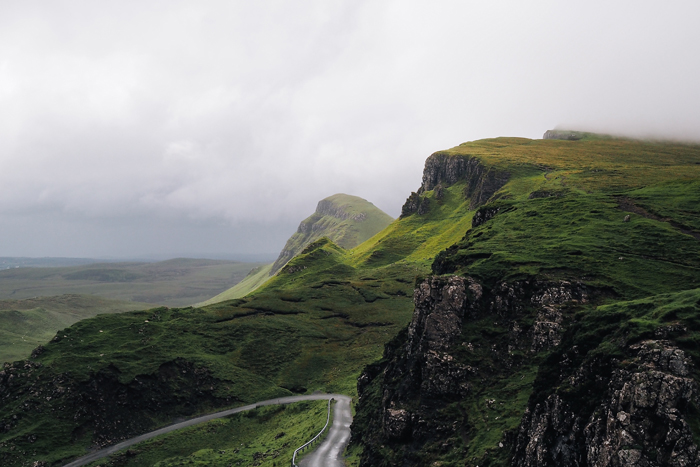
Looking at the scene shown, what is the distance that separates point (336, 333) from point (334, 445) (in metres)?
78.1

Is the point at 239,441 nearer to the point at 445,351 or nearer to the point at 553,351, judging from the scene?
the point at 445,351

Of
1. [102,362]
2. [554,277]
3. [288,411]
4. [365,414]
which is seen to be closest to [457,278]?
[554,277]

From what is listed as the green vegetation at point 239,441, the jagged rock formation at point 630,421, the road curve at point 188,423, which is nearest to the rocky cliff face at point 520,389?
the jagged rock formation at point 630,421

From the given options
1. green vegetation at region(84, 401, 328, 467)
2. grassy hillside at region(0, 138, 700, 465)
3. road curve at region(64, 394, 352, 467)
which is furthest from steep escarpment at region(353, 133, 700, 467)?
road curve at region(64, 394, 352, 467)

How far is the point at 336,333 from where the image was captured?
472 feet

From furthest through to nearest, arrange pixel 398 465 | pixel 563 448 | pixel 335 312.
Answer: pixel 335 312, pixel 398 465, pixel 563 448

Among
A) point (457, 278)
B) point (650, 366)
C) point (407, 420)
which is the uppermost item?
point (457, 278)

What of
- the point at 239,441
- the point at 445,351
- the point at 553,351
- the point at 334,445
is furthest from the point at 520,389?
the point at 239,441

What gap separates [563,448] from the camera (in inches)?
1268

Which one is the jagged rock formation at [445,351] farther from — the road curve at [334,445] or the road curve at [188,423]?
the road curve at [188,423]

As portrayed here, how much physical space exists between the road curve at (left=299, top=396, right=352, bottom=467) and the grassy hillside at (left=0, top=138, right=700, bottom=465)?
11.2 metres

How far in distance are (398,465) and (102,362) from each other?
8736 cm

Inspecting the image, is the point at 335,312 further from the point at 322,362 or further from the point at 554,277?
the point at 554,277

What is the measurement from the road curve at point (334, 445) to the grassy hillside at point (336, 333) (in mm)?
11208
